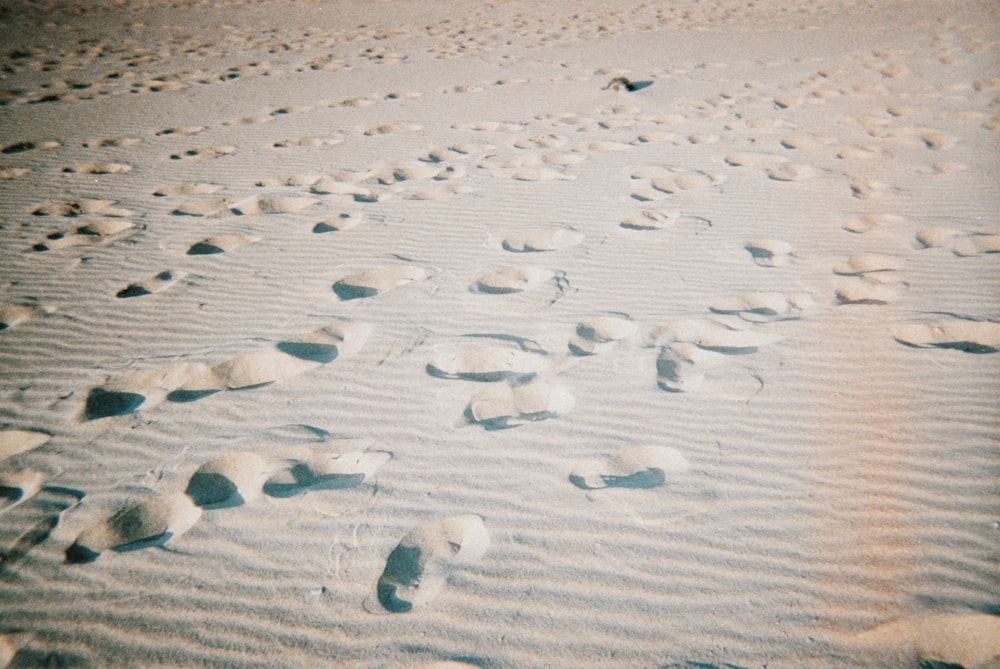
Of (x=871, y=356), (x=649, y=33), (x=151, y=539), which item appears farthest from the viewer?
(x=649, y=33)

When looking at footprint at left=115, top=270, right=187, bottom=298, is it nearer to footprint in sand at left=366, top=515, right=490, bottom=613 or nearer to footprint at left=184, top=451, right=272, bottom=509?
footprint at left=184, top=451, right=272, bottom=509

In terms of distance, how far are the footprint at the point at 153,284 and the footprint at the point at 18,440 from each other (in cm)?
83

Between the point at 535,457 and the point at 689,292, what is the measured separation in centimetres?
111

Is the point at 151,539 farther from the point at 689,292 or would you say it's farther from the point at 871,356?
the point at 871,356

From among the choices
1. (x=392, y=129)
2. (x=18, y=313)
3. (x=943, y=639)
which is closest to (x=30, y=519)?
(x=18, y=313)

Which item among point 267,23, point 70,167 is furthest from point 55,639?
point 267,23

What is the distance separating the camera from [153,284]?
94.6 inches

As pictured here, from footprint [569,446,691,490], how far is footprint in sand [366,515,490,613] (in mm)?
319

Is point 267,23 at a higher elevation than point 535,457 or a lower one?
higher

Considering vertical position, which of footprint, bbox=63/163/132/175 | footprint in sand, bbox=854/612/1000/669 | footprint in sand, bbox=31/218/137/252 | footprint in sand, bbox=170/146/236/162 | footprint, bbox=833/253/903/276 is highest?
footprint in sand, bbox=170/146/236/162

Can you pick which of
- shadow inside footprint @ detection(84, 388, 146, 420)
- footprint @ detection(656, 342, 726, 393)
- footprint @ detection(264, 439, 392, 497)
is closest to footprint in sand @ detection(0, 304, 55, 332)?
shadow inside footprint @ detection(84, 388, 146, 420)

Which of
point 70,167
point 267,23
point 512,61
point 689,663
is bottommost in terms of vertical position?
point 689,663

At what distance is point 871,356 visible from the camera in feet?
6.06

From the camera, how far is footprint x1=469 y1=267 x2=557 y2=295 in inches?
90.2
